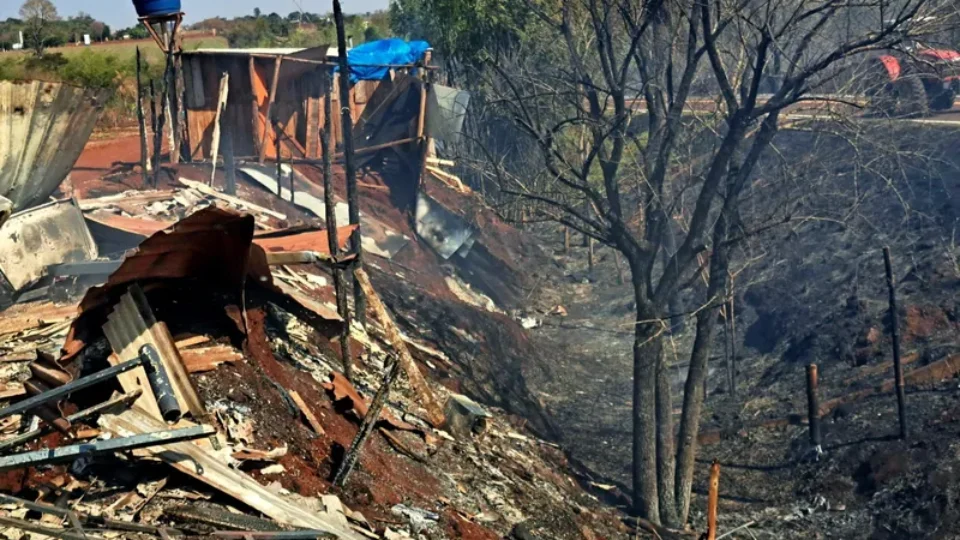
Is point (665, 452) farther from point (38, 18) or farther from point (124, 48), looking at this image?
point (38, 18)

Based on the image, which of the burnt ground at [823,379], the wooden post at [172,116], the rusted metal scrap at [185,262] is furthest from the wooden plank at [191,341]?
the wooden post at [172,116]

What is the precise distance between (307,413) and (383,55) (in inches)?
675

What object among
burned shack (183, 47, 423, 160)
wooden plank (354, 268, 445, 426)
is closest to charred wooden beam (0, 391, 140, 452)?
wooden plank (354, 268, 445, 426)

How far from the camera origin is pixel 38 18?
47.6 meters

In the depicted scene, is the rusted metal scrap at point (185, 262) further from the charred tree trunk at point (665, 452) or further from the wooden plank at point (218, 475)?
the charred tree trunk at point (665, 452)

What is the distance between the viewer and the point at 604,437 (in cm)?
1480

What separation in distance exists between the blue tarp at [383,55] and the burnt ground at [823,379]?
6.63 meters

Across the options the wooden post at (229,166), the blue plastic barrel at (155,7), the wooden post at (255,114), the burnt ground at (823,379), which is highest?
the blue plastic barrel at (155,7)

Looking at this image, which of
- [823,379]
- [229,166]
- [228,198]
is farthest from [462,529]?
[229,166]

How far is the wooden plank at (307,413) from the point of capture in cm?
837

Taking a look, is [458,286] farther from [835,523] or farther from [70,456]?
[70,456]

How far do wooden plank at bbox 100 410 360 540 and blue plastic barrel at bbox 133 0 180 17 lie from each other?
13.4 meters

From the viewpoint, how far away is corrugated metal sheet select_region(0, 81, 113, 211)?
374 inches

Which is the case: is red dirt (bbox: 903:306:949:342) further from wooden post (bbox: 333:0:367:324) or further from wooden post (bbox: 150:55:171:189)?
wooden post (bbox: 150:55:171:189)
